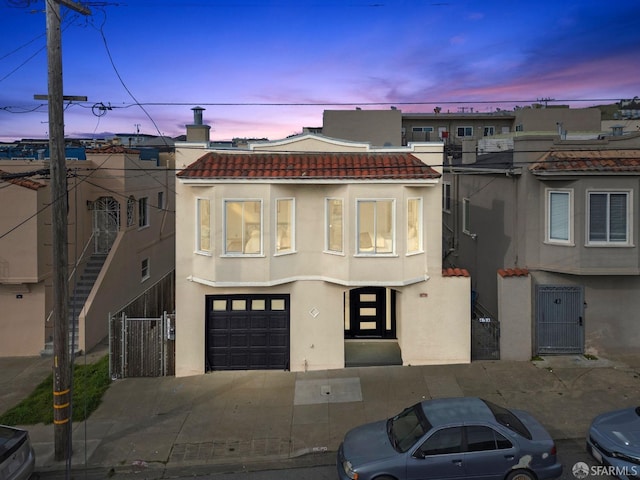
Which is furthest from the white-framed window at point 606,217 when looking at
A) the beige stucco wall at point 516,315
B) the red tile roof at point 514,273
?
the beige stucco wall at point 516,315

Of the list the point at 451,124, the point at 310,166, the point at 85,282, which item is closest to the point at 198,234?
the point at 310,166

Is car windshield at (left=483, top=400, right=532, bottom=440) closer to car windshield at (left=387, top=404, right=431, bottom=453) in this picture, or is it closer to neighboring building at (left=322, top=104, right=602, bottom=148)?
car windshield at (left=387, top=404, right=431, bottom=453)

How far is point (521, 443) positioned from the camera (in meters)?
7.99

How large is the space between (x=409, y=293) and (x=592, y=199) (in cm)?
552

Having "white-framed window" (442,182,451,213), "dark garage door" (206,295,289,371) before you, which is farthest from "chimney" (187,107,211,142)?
"white-framed window" (442,182,451,213)

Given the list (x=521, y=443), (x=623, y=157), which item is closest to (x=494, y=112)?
(x=623, y=157)

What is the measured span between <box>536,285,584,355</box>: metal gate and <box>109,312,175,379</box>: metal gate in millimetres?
10072

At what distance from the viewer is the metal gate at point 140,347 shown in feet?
44.0

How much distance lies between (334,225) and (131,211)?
31.5 feet

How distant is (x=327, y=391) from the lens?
1252 cm

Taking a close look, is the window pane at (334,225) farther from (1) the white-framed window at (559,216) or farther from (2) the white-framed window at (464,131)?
(2) the white-framed window at (464,131)

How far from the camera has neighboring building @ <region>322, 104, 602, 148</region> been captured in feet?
64.1

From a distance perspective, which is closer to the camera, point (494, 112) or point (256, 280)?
point (256, 280)

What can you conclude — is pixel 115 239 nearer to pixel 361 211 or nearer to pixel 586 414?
pixel 361 211
